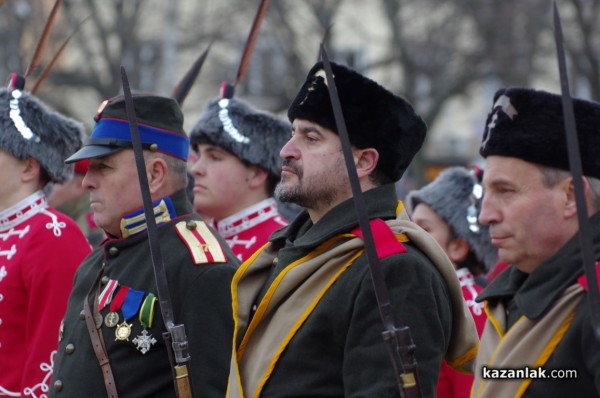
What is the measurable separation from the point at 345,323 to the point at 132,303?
1036mm

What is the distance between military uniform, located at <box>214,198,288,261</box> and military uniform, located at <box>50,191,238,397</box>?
1.55 meters

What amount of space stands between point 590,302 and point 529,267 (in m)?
0.44

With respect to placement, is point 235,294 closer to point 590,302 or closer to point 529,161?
point 529,161

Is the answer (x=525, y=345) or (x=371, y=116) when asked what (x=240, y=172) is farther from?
(x=525, y=345)

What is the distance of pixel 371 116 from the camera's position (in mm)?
4074

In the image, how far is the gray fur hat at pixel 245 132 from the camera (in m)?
6.20

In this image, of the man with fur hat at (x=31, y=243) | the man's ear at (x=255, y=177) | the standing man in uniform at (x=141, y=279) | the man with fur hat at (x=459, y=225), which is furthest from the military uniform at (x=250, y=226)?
the standing man in uniform at (x=141, y=279)

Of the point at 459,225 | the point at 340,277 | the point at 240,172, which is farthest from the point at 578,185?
the point at 240,172

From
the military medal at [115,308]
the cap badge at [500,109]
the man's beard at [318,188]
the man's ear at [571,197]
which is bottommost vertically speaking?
the military medal at [115,308]

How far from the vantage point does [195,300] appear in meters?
4.37

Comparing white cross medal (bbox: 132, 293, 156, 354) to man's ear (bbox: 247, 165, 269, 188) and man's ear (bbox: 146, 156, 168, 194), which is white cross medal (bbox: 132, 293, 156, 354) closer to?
man's ear (bbox: 146, 156, 168, 194)

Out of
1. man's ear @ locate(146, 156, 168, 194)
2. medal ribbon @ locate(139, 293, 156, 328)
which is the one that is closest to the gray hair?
medal ribbon @ locate(139, 293, 156, 328)

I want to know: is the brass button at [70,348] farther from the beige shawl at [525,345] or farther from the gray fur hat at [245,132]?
the gray fur hat at [245,132]

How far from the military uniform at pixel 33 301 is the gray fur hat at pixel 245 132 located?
4.10 feet
